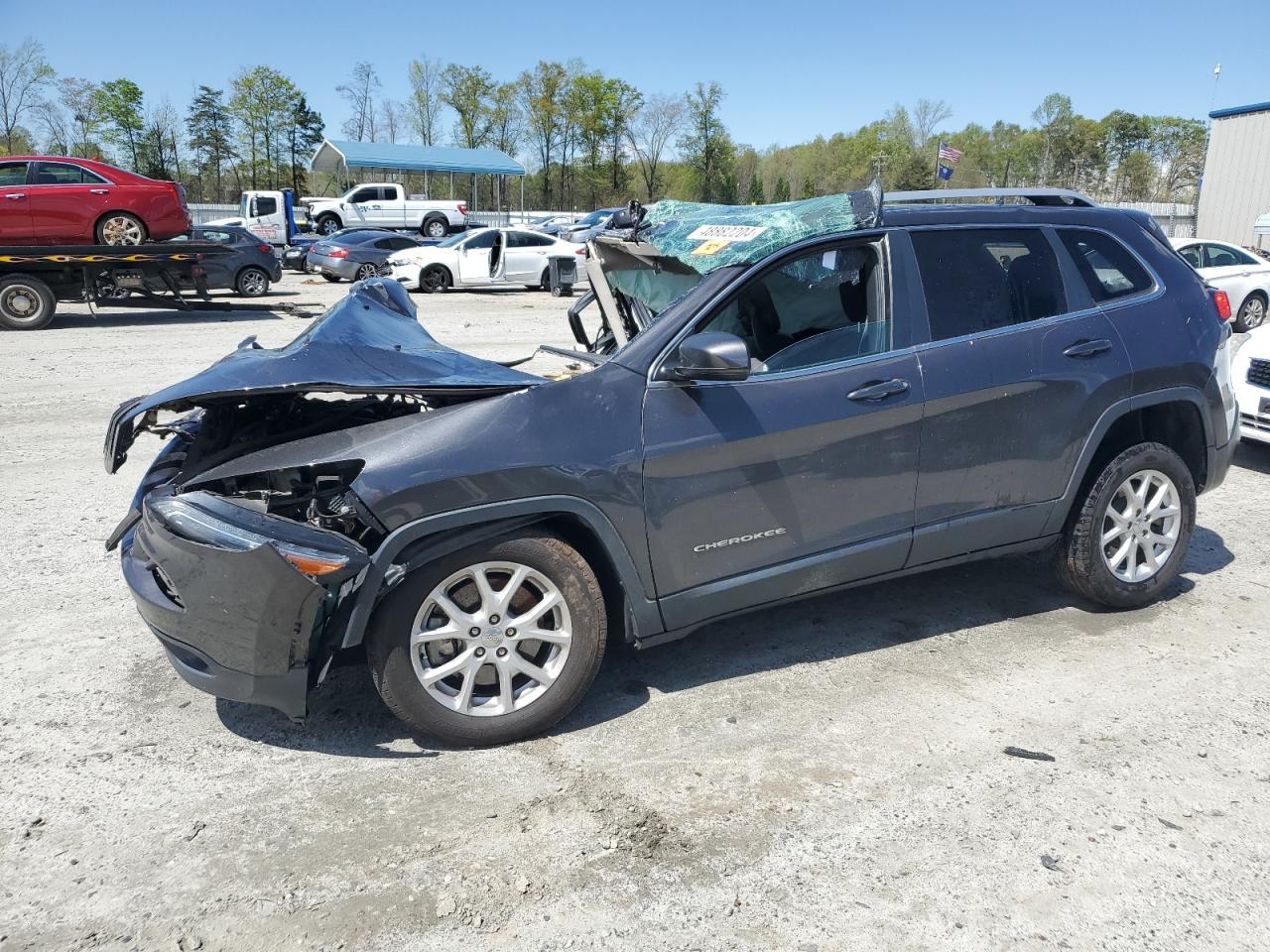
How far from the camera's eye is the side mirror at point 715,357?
3.37 metres

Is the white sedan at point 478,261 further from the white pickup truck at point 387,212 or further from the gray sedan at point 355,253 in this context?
the white pickup truck at point 387,212

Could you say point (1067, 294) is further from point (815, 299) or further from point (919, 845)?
point (919, 845)

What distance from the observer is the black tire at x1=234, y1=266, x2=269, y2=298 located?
20.2 meters

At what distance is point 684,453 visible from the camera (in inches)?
138

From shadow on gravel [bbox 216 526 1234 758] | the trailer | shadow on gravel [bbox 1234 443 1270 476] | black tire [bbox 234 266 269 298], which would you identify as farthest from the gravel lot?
black tire [bbox 234 266 269 298]

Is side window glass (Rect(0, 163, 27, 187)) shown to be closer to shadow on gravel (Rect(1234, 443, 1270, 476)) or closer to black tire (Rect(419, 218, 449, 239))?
shadow on gravel (Rect(1234, 443, 1270, 476))

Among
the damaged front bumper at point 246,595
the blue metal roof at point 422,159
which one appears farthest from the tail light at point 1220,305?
the blue metal roof at point 422,159

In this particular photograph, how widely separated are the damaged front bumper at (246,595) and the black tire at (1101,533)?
317 cm

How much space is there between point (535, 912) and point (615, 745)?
2.91ft

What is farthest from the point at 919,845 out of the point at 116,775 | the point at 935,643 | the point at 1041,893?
the point at 116,775

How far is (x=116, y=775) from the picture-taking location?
334 centimetres

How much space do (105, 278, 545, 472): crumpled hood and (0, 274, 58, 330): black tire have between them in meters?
13.4

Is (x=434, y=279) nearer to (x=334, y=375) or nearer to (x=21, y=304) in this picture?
(x=21, y=304)

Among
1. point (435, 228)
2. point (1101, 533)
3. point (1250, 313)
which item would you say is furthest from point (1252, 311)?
point (435, 228)
